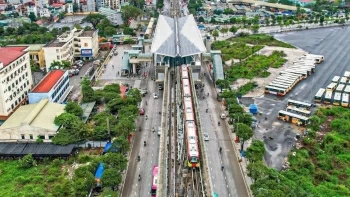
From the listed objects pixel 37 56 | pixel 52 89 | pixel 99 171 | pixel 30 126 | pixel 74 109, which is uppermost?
pixel 37 56

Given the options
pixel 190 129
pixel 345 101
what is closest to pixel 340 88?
pixel 345 101

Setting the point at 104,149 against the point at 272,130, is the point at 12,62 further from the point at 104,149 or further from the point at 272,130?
the point at 272,130

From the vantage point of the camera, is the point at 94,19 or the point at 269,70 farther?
the point at 94,19

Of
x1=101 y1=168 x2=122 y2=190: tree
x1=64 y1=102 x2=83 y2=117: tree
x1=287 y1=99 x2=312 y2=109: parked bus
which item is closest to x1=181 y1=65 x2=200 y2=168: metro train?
x1=101 y1=168 x2=122 y2=190: tree

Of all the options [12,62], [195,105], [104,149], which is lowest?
[104,149]

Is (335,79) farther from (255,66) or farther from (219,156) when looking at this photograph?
(219,156)

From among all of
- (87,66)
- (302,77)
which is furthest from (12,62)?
(302,77)

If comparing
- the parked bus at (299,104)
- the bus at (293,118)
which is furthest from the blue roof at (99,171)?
the parked bus at (299,104)
